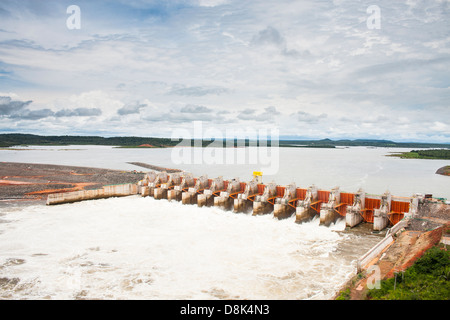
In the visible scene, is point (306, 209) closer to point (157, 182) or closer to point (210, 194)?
point (210, 194)

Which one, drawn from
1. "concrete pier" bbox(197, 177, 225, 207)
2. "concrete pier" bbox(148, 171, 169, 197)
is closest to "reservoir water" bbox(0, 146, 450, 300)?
"concrete pier" bbox(197, 177, 225, 207)

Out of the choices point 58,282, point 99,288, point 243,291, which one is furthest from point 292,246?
point 58,282

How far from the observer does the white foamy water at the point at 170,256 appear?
16.0 metres

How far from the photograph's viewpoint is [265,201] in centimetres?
3130

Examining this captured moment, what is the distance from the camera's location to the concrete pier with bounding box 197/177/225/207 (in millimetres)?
35500

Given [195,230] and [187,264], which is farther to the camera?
[195,230]

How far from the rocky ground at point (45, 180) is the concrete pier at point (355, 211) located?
115 feet

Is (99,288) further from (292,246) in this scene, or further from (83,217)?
(83,217)

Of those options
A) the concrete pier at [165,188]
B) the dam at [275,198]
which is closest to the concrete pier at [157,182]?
the dam at [275,198]

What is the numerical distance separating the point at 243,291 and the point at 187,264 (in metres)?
4.91

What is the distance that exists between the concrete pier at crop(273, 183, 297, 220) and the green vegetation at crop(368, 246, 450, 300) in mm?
15852

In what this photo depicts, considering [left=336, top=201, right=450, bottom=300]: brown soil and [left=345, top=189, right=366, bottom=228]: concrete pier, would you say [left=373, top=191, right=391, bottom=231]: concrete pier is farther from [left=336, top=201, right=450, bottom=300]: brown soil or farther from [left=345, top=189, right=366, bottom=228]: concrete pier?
[left=336, top=201, right=450, bottom=300]: brown soil

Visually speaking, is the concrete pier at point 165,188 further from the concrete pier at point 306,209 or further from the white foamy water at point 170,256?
the concrete pier at point 306,209
